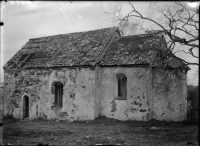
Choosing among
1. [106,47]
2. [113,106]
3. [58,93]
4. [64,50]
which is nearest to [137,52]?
[106,47]

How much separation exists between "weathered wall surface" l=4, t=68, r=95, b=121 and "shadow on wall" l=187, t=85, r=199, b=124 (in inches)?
269

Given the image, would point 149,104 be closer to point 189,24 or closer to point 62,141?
point 189,24

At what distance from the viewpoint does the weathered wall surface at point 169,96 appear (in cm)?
1575

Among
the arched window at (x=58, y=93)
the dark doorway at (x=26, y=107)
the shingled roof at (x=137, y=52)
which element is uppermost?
the shingled roof at (x=137, y=52)

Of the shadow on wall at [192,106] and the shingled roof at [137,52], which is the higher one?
the shingled roof at [137,52]

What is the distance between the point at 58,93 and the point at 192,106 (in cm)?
1023

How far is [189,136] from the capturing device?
10.9 meters

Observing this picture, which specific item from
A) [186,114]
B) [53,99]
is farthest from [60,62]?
[186,114]

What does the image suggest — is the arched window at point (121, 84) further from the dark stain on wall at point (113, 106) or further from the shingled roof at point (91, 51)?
the shingled roof at point (91, 51)

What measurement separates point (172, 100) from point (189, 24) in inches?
255

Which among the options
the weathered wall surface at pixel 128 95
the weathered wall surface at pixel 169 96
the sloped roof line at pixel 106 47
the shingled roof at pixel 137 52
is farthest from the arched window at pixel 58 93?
the weathered wall surface at pixel 169 96

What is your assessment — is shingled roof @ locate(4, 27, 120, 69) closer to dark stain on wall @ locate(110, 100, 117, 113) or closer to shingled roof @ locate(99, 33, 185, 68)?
shingled roof @ locate(99, 33, 185, 68)

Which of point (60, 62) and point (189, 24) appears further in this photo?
point (60, 62)

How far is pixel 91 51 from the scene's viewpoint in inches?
712
